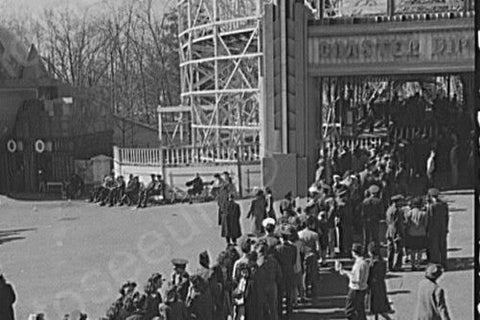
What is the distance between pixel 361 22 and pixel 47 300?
7.36 m

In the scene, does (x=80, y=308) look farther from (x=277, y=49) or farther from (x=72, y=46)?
(x=72, y=46)

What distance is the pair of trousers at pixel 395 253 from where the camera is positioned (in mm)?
8547

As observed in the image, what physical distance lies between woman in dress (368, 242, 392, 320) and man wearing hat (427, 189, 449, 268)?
5.14ft

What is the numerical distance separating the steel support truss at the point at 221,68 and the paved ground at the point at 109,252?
10.4 meters

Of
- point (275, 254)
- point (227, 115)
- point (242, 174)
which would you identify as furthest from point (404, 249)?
point (227, 115)

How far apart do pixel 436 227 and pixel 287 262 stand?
6.47 ft

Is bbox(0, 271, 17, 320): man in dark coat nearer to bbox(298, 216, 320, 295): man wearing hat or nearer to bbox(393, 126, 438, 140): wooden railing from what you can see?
bbox(298, 216, 320, 295): man wearing hat

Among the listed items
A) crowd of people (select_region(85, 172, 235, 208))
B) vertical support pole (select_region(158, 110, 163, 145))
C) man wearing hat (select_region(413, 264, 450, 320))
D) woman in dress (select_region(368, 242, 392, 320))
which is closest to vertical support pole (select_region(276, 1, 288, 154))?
crowd of people (select_region(85, 172, 235, 208))

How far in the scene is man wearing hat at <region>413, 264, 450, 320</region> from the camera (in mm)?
5730

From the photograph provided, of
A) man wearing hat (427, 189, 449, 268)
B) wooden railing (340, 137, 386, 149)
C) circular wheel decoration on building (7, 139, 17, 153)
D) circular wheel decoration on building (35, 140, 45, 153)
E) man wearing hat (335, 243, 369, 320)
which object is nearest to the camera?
man wearing hat (335, 243, 369, 320)

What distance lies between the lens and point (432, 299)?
5762 millimetres

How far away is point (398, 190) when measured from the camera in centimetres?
1140

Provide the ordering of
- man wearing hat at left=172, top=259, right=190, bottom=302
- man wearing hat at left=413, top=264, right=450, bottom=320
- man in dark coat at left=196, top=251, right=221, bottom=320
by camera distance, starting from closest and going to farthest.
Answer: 1. man wearing hat at left=413, top=264, right=450, bottom=320
2. man wearing hat at left=172, top=259, right=190, bottom=302
3. man in dark coat at left=196, top=251, right=221, bottom=320

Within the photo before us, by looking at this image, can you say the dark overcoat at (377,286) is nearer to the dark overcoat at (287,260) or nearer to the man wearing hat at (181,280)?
the dark overcoat at (287,260)
